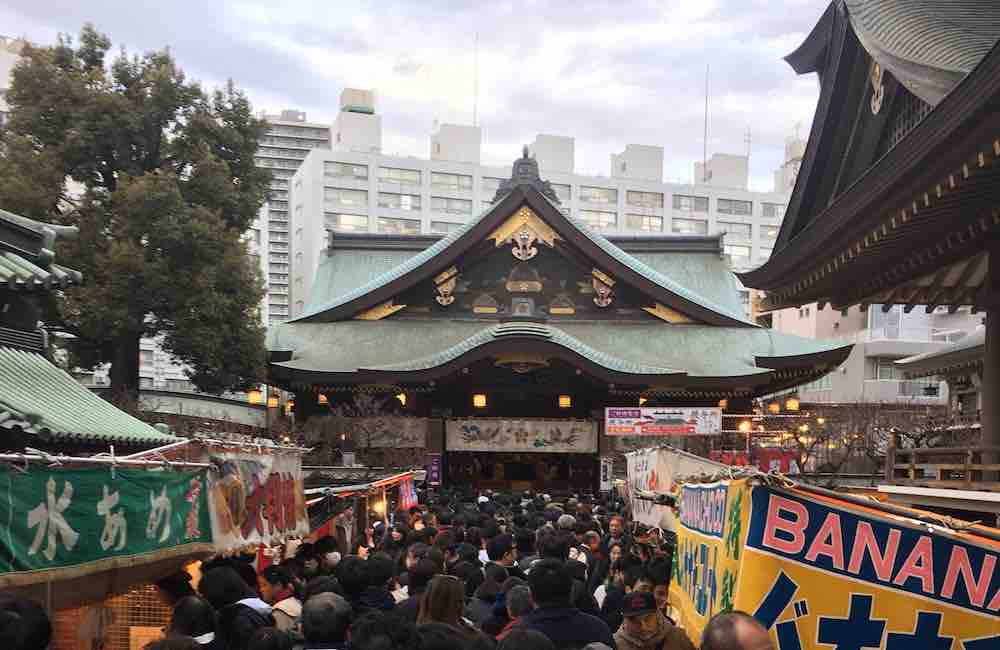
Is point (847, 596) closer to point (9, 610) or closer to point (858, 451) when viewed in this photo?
point (9, 610)

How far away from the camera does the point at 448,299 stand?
32.2 m

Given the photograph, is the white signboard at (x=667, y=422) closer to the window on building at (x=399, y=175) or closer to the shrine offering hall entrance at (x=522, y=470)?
the shrine offering hall entrance at (x=522, y=470)

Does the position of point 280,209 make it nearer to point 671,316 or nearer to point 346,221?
point 346,221

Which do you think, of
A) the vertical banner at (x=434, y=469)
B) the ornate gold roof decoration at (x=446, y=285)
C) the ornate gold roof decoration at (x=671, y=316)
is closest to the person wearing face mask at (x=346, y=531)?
the vertical banner at (x=434, y=469)

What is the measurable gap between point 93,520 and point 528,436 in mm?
25328

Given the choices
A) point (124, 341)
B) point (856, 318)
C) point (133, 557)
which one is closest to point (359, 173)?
point (856, 318)

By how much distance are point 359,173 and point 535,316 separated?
1386 inches

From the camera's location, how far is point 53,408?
37.2 ft

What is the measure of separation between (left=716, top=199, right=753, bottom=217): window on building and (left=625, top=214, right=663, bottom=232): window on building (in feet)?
17.5

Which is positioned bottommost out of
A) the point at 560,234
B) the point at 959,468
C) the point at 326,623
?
the point at 326,623

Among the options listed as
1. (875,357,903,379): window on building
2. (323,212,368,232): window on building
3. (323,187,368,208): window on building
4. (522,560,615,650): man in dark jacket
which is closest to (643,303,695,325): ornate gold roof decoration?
(875,357,903,379): window on building

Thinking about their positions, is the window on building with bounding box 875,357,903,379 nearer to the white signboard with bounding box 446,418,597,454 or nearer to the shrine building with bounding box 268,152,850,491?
the shrine building with bounding box 268,152,850,491

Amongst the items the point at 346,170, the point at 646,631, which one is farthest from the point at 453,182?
the point at 646,631

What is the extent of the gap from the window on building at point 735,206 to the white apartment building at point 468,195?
75mm
